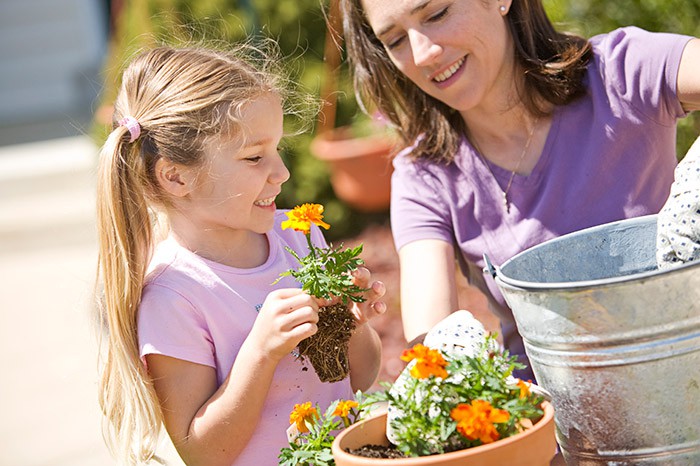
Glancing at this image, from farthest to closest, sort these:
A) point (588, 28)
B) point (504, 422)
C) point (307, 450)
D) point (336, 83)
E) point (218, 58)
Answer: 1. point (336, 83)
2. point (588, 28)
3. point (218, 58)
4. point (307, 450)
5. point (504, 422)

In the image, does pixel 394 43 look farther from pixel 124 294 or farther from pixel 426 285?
pixel 124 294

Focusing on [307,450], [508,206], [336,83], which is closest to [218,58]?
[508,206]

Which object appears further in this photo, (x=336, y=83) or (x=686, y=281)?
(x=336, y=83)

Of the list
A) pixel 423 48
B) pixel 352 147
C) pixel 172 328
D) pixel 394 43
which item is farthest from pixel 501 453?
pixel 352 147

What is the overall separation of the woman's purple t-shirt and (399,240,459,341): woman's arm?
0.04m

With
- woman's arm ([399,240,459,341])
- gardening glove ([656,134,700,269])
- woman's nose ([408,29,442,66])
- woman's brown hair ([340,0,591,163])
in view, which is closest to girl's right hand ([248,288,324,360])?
woman's arm ([399,240,459,341])

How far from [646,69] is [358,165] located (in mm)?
3321

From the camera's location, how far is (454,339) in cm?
145

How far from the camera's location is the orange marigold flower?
1243 millimetres

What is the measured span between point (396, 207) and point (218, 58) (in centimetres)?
58

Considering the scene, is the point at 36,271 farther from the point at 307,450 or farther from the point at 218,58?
the point at 307,450

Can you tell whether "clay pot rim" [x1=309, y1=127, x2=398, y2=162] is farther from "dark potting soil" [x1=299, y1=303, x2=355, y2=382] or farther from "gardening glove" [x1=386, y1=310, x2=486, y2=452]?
"gardening glove" [x1=386, y1=310, x2=486, y2=452]

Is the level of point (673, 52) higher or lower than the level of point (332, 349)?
higher

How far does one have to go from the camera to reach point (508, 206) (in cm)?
230
